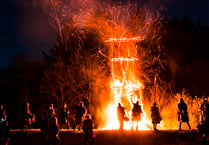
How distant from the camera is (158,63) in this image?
119 feet

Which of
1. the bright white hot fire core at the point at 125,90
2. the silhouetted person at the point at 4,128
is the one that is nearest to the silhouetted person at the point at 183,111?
the bright white hot fire core at the point at 125,90

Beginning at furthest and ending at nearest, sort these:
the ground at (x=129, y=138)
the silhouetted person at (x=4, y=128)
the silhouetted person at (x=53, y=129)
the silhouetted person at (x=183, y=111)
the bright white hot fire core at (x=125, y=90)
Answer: the bright white hot fire core at (x=125, y=90), the silhouetted person at (x=183, y=111), the ground at (x=129, y=138), the silhouetted person at (x=4, y=128), the silhouetted person at (x=53, y=129)

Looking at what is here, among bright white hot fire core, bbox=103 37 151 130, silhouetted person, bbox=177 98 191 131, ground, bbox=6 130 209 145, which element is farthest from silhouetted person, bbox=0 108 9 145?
silhouetted person, bbox=177 98 191 131

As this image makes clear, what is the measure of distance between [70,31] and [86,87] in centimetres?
600

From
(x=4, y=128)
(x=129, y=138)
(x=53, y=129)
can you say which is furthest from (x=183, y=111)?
(x=4, y=128)

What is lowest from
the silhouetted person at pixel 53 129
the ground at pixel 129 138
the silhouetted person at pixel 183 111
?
the ground at pixel 129 138

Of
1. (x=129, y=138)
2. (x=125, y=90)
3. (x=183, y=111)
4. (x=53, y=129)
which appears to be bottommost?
(x=129, y=138)

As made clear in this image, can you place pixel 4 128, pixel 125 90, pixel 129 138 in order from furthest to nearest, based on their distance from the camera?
pixel 125 90 → pixel 129 138 → pixel 4 128

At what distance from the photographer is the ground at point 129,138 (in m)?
15.4

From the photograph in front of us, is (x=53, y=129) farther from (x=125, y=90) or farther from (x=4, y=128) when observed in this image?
(x=125, y=90)

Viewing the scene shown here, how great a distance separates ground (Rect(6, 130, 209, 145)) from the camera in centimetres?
1541

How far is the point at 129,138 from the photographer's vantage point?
16.3 m

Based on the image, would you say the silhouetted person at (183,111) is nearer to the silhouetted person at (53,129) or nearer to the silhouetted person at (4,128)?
the silhouetted person at (53,129)

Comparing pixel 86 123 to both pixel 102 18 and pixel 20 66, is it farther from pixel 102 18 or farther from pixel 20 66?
pixel 20 66
